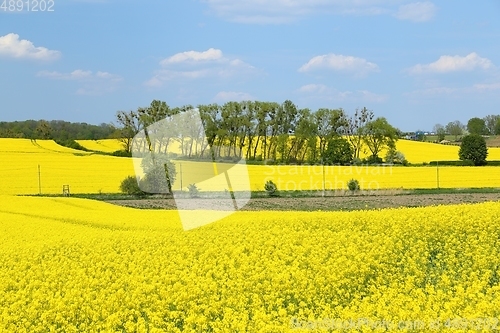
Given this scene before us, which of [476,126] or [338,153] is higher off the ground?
[476,126]

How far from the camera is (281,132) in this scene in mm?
66250

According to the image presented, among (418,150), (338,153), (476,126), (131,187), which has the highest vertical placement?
(476,126)

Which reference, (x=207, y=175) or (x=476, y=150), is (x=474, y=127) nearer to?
(x=476, y=150)

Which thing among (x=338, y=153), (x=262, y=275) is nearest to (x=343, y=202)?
(x=338, y=153)

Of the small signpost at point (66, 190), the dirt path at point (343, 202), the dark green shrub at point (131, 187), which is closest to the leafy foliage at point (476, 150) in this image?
the dirt path at point (343, 202)

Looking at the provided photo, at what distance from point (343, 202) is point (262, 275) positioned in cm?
2426

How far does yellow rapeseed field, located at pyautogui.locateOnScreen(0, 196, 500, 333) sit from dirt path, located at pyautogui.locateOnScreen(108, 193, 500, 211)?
14.6 m

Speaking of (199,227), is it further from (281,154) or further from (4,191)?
(281,154)

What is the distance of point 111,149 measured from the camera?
69.7m

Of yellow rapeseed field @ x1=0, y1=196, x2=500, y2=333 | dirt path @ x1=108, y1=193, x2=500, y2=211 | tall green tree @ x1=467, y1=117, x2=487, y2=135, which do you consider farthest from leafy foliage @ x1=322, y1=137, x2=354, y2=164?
yellow rapeseed field @ x1=0, y1=196, x2=500, y2=333

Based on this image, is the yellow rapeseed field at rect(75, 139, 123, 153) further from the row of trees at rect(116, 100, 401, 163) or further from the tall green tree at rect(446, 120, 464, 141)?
the tall green tree at rect(446, 120, 464, 141)

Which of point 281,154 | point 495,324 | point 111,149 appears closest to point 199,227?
point 495,324

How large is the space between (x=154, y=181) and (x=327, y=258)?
86.7ft

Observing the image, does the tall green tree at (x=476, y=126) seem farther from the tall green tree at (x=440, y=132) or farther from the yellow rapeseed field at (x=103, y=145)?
the yellow rapeseed field at (x=103, y=145)
